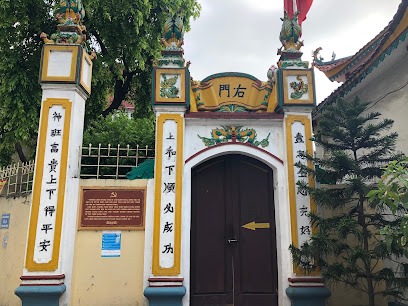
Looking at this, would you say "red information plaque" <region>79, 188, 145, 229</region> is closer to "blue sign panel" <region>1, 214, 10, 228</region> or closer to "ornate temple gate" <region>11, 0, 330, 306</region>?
"ornate temple gate" <region>11, 0, 330, 306</region>

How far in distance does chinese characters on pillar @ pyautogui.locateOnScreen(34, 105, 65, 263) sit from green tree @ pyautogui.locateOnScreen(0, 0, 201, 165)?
12.0 ft

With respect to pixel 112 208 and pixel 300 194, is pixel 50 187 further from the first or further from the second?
pixel 300 194

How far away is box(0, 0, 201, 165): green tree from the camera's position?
837cm

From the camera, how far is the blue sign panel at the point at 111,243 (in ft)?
16.4

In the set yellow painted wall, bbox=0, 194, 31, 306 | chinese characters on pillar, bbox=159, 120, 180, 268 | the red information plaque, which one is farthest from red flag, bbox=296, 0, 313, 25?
yellow painted wall, bbox=0, 194, 31, 306

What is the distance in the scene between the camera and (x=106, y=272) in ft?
16.3

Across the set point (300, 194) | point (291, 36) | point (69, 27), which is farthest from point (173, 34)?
point (300, 194)

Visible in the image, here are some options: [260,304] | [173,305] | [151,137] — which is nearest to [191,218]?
[173,305]

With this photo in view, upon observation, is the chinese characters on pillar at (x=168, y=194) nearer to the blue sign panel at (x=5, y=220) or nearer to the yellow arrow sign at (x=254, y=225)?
the yellow arrow sign at (x=254, y=225)

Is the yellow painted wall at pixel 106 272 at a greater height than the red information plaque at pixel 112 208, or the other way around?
the red information plaque at pixel 112 208

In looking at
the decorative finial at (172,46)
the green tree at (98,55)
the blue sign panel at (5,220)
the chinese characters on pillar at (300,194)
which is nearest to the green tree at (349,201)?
the chinese characters on pillar at (300,194)

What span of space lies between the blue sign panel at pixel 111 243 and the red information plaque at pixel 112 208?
0.11 m

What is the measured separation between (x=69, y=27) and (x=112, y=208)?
304cm

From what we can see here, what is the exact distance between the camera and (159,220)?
501 centimetres
